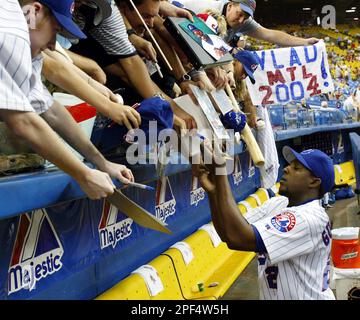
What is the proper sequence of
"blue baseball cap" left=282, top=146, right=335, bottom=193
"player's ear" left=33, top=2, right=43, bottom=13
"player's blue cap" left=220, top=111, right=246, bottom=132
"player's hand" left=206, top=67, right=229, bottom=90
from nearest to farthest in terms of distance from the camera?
"player's ear" left=33, top=2, right=43, bottom=13 < "blue baseball cap" left=282, top=146, right=335, bottom=193 < "player's hand" left=206, top=67, right=229, bottom=90 < "player's blue cap" left=220, top=111, right=246, bottom=132

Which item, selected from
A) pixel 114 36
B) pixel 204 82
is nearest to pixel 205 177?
→ pixel 114 36

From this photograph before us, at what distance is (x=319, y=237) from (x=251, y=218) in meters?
0.56

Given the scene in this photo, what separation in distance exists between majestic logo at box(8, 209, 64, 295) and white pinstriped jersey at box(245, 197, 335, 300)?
3.00 feet

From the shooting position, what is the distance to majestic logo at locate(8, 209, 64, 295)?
2.29 m

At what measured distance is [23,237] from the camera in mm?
2342

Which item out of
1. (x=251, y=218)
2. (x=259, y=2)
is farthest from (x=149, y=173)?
(x=259, y=2)

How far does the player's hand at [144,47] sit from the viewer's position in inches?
119

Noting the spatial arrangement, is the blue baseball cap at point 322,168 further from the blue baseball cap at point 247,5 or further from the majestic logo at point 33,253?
the blue baseball cap at point 247,5

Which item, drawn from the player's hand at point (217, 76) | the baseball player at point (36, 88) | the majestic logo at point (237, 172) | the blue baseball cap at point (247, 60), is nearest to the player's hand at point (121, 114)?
the baseball player at point (36, 88)

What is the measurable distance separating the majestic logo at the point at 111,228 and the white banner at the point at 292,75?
306 centimetres

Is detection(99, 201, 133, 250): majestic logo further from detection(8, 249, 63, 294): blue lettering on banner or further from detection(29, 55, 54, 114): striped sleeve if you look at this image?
detection(29, 55, 54, 114): striped sleeve

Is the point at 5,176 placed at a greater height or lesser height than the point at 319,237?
greater

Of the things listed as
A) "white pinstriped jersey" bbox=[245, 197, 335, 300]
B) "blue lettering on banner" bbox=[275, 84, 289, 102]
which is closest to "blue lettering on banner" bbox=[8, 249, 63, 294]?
"white pinstriped jersey" bbox=[245, 197, 335, 300]
